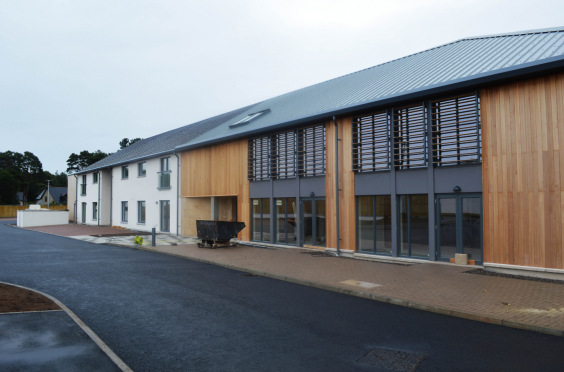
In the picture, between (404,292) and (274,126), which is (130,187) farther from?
(404,292)

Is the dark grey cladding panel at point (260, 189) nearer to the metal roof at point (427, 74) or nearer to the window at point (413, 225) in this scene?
the metal roof at point (427, 74)

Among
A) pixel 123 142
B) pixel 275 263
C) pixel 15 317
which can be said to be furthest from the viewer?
pixel 123 142

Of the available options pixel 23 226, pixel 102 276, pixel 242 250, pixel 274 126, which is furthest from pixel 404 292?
pixel 23 226

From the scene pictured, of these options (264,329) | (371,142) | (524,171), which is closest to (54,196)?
(371,142)

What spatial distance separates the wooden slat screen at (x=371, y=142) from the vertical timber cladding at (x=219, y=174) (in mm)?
6838

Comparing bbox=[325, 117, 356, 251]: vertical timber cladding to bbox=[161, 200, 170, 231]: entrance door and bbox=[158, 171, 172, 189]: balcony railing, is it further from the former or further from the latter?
bbox=[161, 200, 170, 231]: entrance door

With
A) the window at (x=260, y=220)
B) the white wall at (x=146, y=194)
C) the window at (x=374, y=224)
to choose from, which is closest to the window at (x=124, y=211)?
the white wall at (x=146, y=194)

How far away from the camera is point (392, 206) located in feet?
45.2

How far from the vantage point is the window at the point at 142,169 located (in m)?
29.1

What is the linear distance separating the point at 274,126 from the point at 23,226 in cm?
2949

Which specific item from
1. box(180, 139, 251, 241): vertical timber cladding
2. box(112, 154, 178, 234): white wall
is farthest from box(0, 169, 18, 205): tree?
box(180, 139, 251, 241): vertical timber cladding

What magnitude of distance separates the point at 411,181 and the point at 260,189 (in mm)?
8169

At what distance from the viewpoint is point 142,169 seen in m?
29.5

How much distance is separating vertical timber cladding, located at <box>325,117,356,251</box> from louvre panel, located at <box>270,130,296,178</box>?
Result: 226 centimetres
